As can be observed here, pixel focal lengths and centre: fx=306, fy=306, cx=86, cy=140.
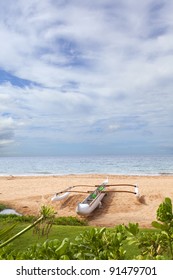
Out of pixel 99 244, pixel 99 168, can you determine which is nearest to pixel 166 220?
pixel 99 244

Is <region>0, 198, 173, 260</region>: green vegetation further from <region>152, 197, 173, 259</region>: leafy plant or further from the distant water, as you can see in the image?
the distant water

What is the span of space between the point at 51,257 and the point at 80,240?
0.76 ft

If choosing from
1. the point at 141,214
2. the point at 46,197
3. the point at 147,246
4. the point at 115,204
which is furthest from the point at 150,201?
the point at 147,246

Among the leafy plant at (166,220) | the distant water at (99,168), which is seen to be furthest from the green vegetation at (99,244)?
the distant water at (99,168)

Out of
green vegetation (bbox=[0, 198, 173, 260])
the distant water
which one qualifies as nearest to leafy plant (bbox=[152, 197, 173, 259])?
green vegetation (bbox=[0, 198, 173, 260])

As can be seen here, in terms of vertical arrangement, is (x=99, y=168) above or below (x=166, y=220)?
below

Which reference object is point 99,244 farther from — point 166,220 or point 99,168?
point 99,168

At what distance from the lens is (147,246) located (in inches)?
63.1

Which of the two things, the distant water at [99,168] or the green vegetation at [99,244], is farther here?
the distant water at [99,168]

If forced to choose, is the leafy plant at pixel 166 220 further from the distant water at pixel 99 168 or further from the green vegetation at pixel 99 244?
the distant water at pixel 99 168

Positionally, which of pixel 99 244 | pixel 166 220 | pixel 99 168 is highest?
pixel 166 220
